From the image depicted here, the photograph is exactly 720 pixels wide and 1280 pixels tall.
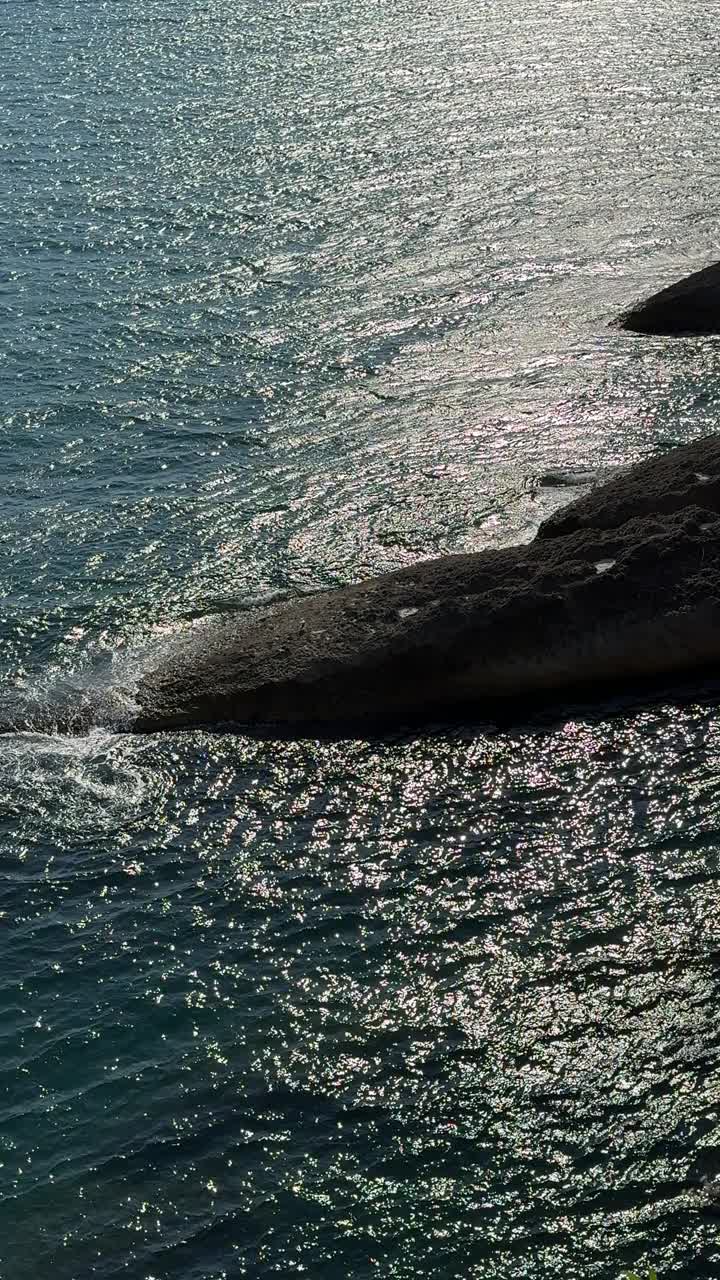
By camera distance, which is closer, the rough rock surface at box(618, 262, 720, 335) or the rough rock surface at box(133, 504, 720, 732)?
the rough rock surface at box(133, 504, 720, 732)

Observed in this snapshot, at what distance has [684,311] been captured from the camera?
158ft

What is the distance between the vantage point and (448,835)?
94.9 feet

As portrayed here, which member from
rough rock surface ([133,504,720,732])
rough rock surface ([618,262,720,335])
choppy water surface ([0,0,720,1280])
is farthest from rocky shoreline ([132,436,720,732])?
rough rock surface ([618,262,720,335])

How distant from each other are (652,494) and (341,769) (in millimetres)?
10001

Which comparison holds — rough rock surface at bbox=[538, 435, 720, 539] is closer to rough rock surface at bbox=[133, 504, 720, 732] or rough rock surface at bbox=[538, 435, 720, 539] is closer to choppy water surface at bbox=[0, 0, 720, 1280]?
rough rock surface at bbox=[133, 504, 720, 732]

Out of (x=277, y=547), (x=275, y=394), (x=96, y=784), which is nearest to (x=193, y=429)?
(x=275, y=394)

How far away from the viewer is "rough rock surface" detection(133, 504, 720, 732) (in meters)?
32.5

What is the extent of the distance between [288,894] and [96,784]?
19.1 ft

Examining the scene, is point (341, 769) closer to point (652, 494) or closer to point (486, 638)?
point (486, 638)

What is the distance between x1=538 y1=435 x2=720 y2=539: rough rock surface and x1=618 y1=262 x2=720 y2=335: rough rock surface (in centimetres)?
1239

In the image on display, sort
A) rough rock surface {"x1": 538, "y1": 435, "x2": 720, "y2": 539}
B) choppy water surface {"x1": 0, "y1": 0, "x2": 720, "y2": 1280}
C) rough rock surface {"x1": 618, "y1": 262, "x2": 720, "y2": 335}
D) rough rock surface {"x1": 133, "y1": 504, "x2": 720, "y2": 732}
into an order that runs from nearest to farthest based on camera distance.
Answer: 1. choppy water surface {"x1": 0, "y1": 0, "x2": 720, "y2": 1280}
2. rough rock surface {"x1": 133, "y1": 504, "x2": 720, "y2": 732}
3. rough rock surface {"x1": 538, "y1": 435, "x2": 720, "y2": 539}
4. rough rock surface {"x1": 618, "y1": 262, "x2": 720, "y2": 335}

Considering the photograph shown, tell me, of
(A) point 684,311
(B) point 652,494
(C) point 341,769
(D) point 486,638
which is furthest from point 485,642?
(A) point 684,311

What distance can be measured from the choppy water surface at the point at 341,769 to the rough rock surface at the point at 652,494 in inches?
102

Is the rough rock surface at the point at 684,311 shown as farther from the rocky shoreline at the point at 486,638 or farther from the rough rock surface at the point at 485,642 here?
the rough rock surface at the point at 485,642
